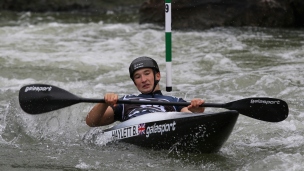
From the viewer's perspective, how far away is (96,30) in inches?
513

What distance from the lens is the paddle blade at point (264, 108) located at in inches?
197

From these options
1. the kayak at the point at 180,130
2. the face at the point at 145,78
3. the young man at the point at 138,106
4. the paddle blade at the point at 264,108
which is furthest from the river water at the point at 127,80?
the face at the point at 145,78

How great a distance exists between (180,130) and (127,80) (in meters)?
3.64

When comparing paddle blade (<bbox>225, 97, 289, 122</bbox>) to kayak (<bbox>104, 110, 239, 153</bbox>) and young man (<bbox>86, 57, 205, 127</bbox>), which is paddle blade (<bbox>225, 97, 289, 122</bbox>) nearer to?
kayak (<bbox>104, 110, 239, 153</bbox>)

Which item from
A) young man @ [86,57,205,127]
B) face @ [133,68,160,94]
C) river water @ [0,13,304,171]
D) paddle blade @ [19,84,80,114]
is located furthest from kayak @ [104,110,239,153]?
paddle blade @ [19,84,80,114]

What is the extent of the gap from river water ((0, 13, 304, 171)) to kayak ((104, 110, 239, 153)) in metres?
0.08

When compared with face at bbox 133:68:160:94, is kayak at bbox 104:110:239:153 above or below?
below

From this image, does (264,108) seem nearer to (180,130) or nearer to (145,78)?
(180,130)

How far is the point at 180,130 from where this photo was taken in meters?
4.96

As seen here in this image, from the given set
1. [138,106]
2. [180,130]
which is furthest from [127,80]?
[180,130]

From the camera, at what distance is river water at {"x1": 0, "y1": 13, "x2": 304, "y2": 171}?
5031 millimetres

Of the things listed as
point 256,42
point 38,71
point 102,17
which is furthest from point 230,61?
point 102,17

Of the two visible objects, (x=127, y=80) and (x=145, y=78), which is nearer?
(x=145, y=78)

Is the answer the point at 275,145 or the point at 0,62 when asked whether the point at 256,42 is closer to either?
the point at 0,62
